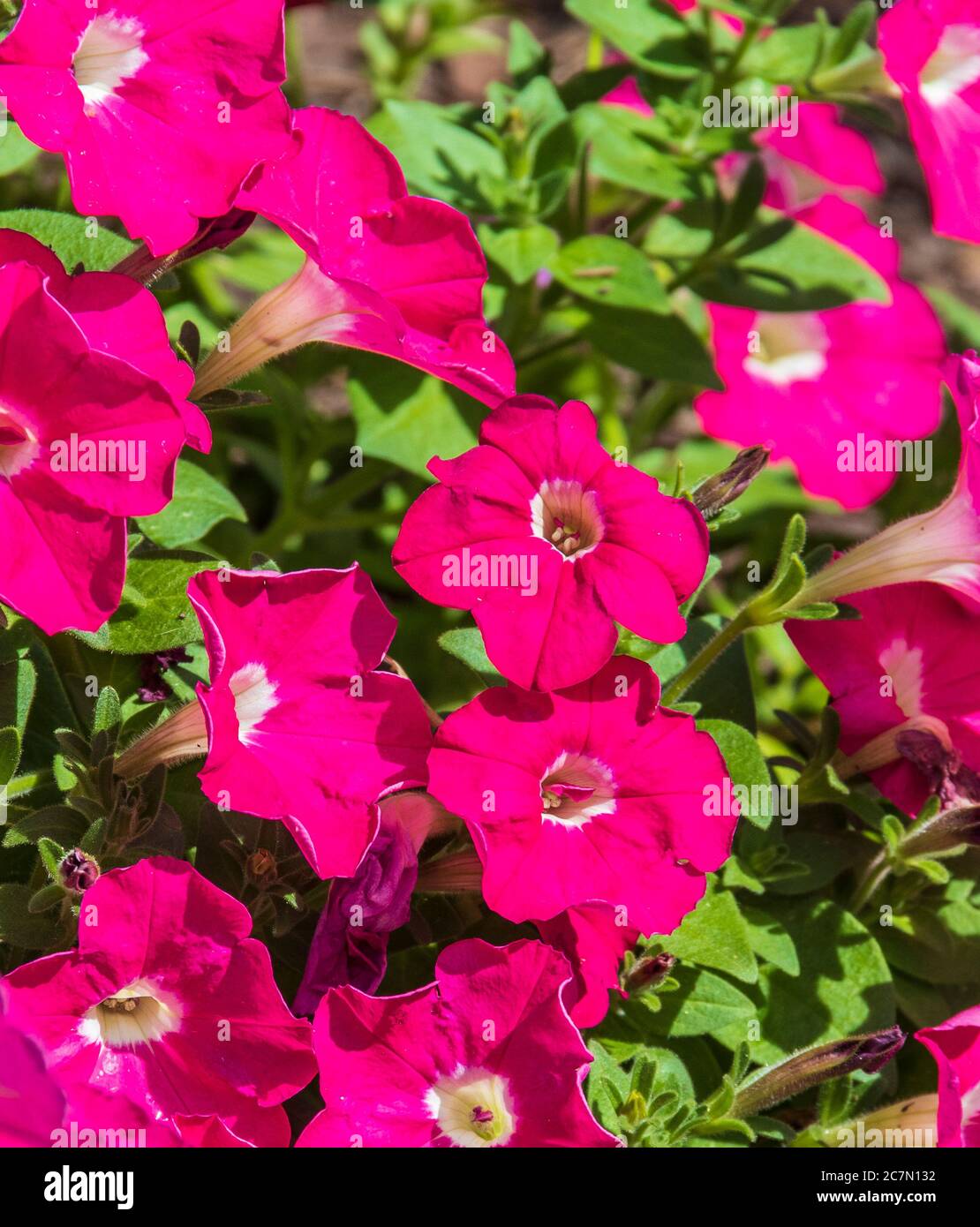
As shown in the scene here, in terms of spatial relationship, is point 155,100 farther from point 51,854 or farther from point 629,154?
point 629,154

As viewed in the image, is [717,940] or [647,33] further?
[647,33]

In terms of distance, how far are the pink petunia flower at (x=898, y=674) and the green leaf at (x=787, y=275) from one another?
0.74m

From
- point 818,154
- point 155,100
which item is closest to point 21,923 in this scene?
point 155,100

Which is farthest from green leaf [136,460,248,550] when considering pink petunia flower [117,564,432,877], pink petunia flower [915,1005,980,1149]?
pink petunia flower [915,1005,980,1149]

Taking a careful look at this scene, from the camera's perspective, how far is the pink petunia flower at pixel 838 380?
8.22ft

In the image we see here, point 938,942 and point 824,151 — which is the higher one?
point 824,151

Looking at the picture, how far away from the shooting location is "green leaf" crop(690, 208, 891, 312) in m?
2.28

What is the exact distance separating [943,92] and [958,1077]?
1.23m

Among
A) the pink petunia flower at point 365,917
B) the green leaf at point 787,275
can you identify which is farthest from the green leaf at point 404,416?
the pink petunia flower at point 365,917

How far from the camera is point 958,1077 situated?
1424mm

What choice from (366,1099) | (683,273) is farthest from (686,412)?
(366,1099)

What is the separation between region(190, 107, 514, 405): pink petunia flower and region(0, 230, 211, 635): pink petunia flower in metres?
0.20
